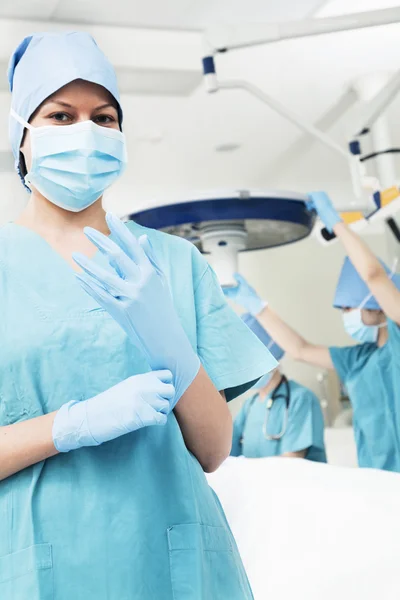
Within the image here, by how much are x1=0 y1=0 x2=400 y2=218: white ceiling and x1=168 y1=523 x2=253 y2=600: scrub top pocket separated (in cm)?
163

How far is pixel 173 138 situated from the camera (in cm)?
422

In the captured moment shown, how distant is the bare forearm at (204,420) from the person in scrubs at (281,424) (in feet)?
7.49

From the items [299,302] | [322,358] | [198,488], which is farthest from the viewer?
[299,302]

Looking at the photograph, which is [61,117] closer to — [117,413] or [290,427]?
[117,413]

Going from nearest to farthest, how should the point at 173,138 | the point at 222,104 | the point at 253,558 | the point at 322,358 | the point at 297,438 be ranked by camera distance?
the point at 253,558
the point at 322,358
the point at 297,438
the point at 222,104
the point at 173,138

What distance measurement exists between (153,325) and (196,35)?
2.62m

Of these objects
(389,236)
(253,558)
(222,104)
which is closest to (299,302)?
(389,236)

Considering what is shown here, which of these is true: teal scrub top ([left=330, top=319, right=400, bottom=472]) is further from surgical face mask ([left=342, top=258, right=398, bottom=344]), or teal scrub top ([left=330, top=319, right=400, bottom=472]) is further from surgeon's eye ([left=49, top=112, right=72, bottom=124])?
surgeon's eye ([left=49, top=112, right=72, bottom=124])

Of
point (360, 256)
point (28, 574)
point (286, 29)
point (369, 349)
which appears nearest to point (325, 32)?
point (286, 29)

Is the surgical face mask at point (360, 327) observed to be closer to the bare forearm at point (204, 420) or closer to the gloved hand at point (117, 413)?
the bare forearm at point (204, 420)

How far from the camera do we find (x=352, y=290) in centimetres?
267

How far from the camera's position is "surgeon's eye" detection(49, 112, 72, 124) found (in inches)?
39.9

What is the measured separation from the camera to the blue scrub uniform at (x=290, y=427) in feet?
10.6

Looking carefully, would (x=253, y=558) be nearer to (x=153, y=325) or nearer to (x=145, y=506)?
(x=145, y=506)
